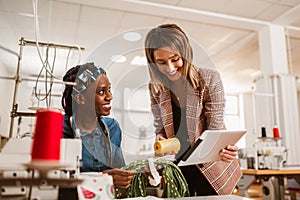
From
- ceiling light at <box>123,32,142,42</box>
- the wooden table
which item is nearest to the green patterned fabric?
ceiling light at <box>123,32,142,42</box>

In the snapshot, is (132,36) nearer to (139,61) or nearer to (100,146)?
(139,61)

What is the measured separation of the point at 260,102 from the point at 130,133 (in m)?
2.45

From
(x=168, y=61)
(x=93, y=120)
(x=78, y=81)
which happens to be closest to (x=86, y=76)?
(x=78, y=81)

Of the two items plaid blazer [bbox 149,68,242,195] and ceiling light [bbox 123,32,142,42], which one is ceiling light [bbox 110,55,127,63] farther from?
plaid blazer [bbox 149,68,242,195]

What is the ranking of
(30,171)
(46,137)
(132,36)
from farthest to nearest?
(132,36) → (30,171) → (46,137)

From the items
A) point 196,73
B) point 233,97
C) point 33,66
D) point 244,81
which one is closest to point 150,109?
point 196,73

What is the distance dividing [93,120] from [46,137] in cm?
57

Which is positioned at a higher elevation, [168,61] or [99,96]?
[168,61]

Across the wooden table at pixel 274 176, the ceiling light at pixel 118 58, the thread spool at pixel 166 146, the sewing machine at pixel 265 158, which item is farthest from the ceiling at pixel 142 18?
the thread spool at pixel 166 146

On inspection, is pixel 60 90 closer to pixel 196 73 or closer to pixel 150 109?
pixel 150 109

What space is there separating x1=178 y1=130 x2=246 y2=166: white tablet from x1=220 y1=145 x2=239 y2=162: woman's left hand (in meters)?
0.03

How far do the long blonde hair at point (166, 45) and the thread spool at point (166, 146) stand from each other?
25 centimetres

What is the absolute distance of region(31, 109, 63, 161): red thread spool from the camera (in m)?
0.43

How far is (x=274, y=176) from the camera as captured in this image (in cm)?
220
